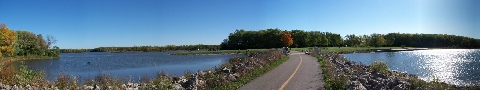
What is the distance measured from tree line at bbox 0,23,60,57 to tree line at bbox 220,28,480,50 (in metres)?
56.5

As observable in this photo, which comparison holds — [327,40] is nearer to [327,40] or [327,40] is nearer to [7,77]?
[327,40]

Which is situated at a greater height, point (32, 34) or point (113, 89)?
point (32, 34)

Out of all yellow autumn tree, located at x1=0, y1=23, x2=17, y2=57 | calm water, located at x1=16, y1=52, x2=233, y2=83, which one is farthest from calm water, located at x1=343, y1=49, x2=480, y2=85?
yellow autumn tree, located at x1=0, y1=23, x2=17, y2=57

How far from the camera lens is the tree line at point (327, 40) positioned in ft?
367

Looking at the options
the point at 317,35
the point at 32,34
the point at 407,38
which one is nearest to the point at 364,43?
the point at 407,38

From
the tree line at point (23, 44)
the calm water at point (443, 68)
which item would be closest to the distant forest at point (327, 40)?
the tree line at point (23, 44)

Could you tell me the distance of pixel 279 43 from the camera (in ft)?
357

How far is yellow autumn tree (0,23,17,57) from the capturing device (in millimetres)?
59647

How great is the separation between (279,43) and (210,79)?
96297mm

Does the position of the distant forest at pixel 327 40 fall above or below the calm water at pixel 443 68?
above

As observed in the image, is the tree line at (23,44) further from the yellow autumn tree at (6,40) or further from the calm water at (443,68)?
the calm water at (443,68)

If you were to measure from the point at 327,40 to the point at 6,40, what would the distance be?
88.4m

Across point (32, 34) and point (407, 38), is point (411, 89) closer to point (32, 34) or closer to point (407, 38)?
point (32, 34)

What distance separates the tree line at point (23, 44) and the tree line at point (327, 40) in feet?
185
